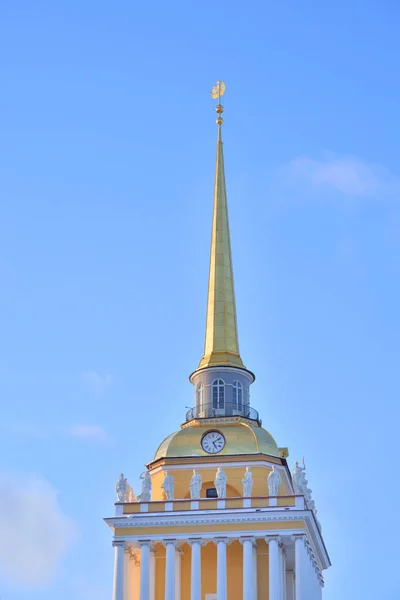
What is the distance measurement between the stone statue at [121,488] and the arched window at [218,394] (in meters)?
4.90

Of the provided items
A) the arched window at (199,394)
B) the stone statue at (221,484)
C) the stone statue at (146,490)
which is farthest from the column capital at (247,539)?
the arched window at (199,394)

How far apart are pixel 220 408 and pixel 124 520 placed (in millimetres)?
6481

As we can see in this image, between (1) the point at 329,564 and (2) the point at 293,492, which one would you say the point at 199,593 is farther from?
(1) the point at 329,564

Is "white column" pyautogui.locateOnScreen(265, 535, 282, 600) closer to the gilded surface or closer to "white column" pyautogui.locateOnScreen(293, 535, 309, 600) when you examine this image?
"white column" pyautogui.locateOnScreen(293, 535, 309, 600)

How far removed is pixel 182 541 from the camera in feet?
152

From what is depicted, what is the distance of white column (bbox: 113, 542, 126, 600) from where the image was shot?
149ft

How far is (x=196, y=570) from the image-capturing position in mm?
45031

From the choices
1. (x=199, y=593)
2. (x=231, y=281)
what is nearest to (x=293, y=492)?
(x=199, y=593)

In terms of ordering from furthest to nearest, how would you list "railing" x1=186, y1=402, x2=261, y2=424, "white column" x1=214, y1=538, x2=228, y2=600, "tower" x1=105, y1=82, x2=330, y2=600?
"railing" x1=186, y1=402, x2=261, y2=424, "tower" x1=105, y1=82, x2=330, y2=600, "white column" x1=214, y1=538, x2=228, y2=600

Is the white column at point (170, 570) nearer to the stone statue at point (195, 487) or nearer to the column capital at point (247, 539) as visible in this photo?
the stone statue at point (195, 487)


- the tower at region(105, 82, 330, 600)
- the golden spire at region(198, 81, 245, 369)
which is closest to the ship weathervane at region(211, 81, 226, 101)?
the golden spire at region(198, 81, 245, 369)

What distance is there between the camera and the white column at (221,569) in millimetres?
44469

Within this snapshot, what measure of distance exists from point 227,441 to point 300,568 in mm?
5997

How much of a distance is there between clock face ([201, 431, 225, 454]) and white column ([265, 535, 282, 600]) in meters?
4.43
